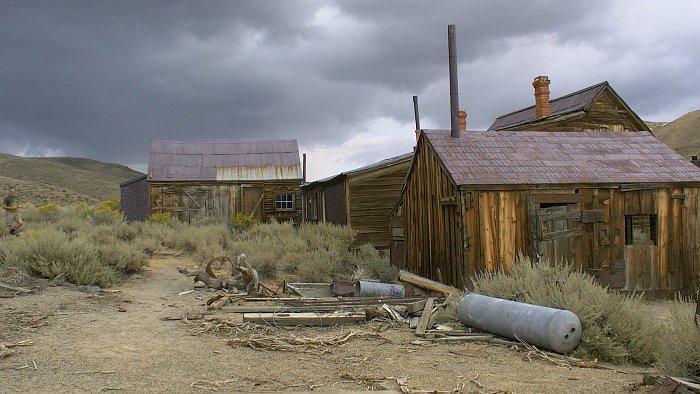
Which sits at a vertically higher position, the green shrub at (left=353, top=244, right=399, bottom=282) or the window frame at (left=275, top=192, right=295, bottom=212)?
the window frame at (left=275, top=192, right=295, bottom=212)

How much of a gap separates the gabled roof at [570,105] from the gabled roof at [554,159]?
7.31 m

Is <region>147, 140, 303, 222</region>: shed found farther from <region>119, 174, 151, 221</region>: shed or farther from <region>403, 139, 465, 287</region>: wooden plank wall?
<region>403, 139, 465, 287</region>: wooden plank wall

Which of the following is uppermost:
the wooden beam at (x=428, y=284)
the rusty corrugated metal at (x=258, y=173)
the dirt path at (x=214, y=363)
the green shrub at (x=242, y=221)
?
the rusty corrugated metal at (x=258, y=173)

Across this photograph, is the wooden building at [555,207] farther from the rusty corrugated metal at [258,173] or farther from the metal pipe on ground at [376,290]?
the rusty corrugated metal at [258,173]

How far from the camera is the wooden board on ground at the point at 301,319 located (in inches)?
340

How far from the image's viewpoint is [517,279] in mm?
8906

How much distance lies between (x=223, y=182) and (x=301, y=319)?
19412 mm

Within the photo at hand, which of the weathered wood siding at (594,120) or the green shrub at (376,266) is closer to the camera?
the green shrub at (376,266)

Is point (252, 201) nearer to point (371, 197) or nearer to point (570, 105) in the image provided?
point (371, 197)


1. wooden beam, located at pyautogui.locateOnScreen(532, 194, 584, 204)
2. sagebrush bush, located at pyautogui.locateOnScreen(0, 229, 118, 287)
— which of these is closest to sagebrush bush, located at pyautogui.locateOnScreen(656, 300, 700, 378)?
wooden beam, located at pyautogui.locateOnScreen(532, 194, 584, 204)

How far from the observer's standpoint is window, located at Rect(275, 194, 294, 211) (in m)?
27.6

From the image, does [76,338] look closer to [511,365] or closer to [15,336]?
[15,336]


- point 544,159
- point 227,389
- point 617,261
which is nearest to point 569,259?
point 617,261

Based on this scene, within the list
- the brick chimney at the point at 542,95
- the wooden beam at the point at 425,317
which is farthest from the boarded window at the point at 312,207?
the wooden beam at the point at 425,317
